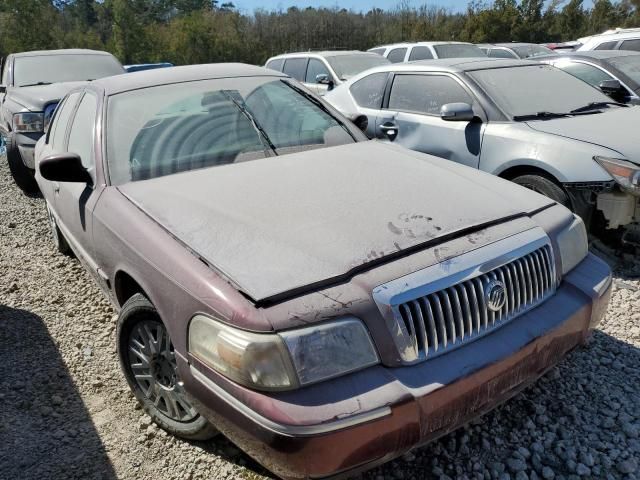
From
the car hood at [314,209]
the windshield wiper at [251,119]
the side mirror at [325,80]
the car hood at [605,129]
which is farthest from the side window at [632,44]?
the windshield wiper at [251,119]

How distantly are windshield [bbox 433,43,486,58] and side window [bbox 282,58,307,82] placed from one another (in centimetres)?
320

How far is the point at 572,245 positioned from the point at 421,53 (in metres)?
10.6

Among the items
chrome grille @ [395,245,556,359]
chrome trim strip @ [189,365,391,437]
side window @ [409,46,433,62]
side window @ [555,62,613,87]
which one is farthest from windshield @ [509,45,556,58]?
chrome trim strip @ [189,365,391,437]

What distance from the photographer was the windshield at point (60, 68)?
778 cm

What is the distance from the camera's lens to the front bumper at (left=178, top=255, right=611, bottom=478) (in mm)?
1692

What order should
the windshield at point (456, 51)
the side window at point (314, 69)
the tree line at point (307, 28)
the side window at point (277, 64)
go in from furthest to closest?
the tree line at point (307, 28)
the windshield at point (456, 51)
the side window at point (277, 64)
the side window at point (314, 69)

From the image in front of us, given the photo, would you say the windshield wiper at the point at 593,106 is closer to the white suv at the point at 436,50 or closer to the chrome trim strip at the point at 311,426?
the chrome trim strip at the point at 311,426

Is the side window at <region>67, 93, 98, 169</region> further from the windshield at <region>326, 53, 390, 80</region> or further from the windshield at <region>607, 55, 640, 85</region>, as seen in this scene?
the windshield at <region>326, 53, 390, 80</region>

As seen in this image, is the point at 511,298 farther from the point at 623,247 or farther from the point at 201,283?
the point at 623,247

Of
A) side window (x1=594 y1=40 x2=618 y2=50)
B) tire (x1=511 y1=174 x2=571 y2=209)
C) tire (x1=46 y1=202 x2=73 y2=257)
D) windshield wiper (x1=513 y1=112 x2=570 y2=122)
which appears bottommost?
tire (x1=46 y1=202 x2=73 y2=257)

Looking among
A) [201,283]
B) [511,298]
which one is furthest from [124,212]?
[511,298]

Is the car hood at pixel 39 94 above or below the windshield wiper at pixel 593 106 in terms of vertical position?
below

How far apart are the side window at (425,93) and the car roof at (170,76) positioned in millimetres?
2015

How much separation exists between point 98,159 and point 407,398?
208 centimetres
